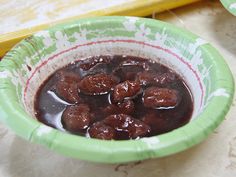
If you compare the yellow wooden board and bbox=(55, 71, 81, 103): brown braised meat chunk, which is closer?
bbox=(55, 71, 81, 103): brown braised meat chunk

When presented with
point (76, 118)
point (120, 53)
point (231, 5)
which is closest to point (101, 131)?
point (76, 118)

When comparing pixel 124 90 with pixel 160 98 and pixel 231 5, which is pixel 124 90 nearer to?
pixel 160 98

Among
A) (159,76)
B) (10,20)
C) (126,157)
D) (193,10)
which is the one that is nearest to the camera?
(126,157)

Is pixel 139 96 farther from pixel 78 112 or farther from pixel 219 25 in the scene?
pixel 219 25

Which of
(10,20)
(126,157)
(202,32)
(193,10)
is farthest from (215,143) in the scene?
(10,20)

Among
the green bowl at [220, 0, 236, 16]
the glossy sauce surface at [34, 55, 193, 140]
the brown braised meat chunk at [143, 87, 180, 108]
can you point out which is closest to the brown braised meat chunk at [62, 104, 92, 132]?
the glossy sauce surface at [34, 55, 193, 140]

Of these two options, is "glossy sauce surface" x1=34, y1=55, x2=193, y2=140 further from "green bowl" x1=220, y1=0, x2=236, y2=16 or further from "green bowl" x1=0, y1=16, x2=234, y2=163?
"green bowl" x1=220, y1=0, x2=236, y2=16
